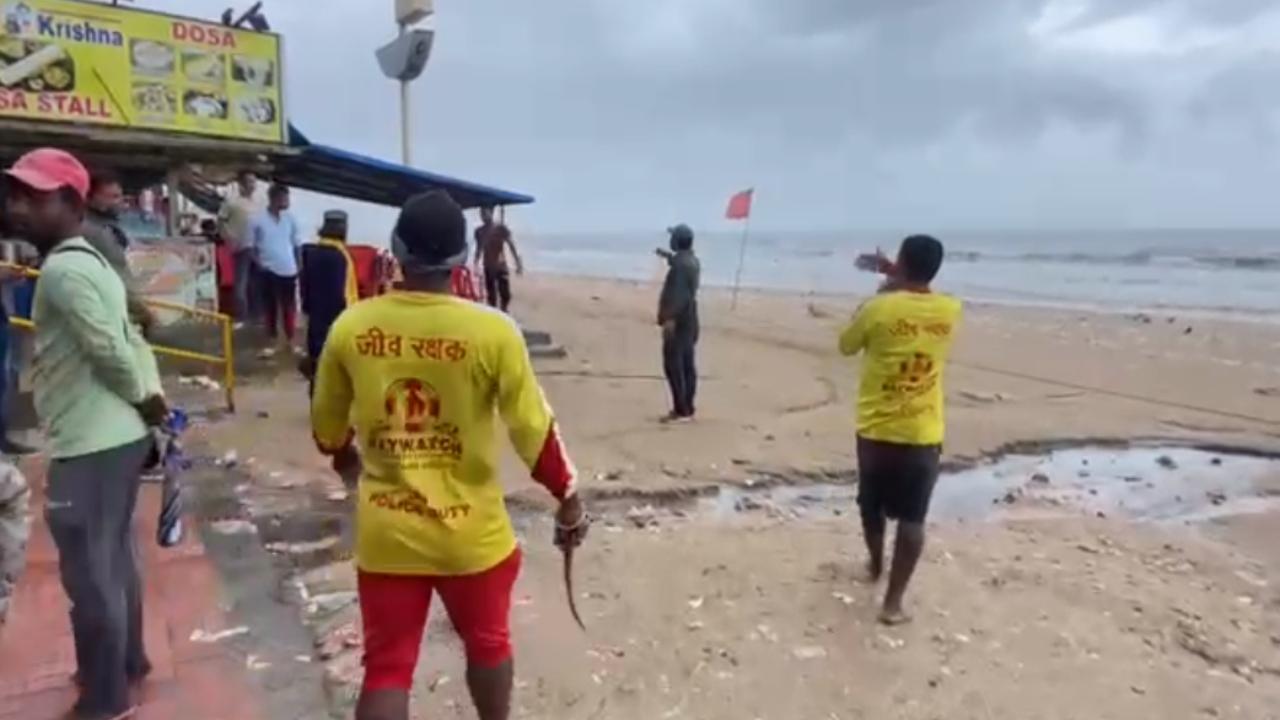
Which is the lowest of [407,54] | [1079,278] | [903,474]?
[1079,278]

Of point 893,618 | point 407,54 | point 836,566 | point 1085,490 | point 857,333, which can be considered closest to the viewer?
point 893,618

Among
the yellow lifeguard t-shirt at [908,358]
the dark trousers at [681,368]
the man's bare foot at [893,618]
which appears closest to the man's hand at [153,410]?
the yellow lifeguard t-shirt at [908,358]

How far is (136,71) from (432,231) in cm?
903

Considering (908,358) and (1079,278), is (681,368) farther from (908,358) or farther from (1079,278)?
(1079,278)

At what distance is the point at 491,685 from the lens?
9.46 feet

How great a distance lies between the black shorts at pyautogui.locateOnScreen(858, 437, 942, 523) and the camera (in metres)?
4.96

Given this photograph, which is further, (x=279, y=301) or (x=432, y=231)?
(x=279, y=301)

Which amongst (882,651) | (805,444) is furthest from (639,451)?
(882,651)

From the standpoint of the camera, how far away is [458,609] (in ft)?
9.26

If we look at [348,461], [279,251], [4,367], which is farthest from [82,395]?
[279,251]

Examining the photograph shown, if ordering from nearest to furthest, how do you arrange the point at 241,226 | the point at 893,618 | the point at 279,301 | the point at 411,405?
the point at 411,405 < the point at 893,618 < the point at 241,226 < the point at 279,301

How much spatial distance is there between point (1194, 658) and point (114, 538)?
4.21m

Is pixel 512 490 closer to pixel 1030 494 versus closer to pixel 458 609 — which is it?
pixel 1030 494

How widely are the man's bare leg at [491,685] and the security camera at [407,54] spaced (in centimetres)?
1241
